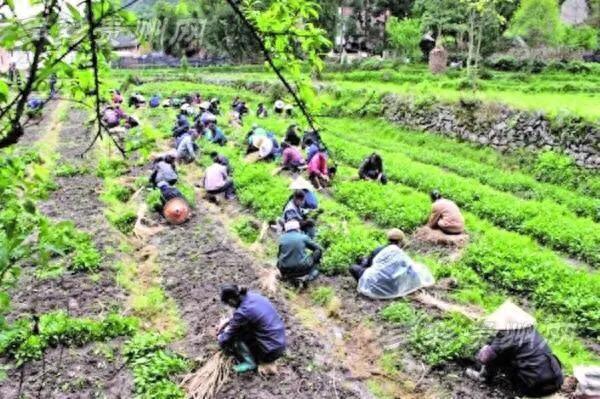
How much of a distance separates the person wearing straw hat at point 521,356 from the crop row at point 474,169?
9875 millimetres

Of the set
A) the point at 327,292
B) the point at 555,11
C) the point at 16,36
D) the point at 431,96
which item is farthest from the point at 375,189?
the point at 555,11

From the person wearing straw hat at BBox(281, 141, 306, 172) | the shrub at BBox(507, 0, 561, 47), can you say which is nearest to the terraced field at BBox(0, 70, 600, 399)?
the person wearing straw hat at BBox(281, 141, 306, 172)

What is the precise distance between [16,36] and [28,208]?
87 centimetres

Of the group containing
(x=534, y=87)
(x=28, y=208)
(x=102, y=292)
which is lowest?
(x=102, y=292)

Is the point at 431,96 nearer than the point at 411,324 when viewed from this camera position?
No

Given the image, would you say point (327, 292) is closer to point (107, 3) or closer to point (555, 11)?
point (107, 3)

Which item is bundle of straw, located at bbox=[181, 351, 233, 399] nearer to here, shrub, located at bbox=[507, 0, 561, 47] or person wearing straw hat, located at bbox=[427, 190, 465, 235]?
person wearing straw hat, located at bbox=[427, 190, 465, 235]

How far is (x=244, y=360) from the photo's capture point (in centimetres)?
887

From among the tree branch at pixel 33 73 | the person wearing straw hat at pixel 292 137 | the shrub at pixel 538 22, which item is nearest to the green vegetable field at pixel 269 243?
the tree branch at pixel 33 73

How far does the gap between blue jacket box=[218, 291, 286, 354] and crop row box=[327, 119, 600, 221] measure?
11.5m

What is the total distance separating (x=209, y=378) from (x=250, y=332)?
0.86 meters

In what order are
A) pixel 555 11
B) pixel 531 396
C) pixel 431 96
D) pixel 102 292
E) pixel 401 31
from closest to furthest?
pixel 531 396
pixel 102 292
pixel 431 96
pixel 555 11
pixel 401 31

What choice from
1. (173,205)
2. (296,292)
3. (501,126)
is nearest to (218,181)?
(173,205)

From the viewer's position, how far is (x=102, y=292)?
11.4 metres
